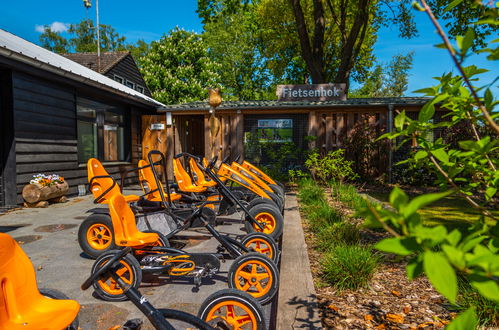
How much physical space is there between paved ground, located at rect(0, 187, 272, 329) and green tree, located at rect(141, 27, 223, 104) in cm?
1944

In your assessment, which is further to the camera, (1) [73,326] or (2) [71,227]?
(2) [71,227]

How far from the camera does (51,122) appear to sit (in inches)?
321

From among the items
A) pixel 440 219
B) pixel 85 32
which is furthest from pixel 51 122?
pixel 85 32

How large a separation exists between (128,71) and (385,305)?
894 inches

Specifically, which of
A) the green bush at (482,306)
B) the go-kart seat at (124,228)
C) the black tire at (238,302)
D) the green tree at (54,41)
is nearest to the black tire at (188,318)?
the black tire at (238,302)

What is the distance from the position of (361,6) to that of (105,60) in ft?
52.0

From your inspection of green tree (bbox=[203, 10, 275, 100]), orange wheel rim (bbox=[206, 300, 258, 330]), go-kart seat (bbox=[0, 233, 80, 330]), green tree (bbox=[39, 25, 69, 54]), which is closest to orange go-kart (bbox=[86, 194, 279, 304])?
orange wheel rim (bbox=[206, 300, 258, 330])

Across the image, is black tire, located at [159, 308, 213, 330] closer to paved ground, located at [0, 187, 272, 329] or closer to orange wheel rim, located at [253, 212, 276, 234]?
paved ground, located at [0, 187, 272, 329]

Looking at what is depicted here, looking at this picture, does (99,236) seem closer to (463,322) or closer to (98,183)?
(98,183)

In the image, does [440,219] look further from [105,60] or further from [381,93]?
[381,93]

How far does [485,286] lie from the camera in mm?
622

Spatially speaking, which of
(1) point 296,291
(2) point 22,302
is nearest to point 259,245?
(1) point 296,291

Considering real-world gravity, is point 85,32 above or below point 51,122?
above

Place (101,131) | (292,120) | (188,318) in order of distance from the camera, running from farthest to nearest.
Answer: (292,120) → (101,131) → (188,318)
